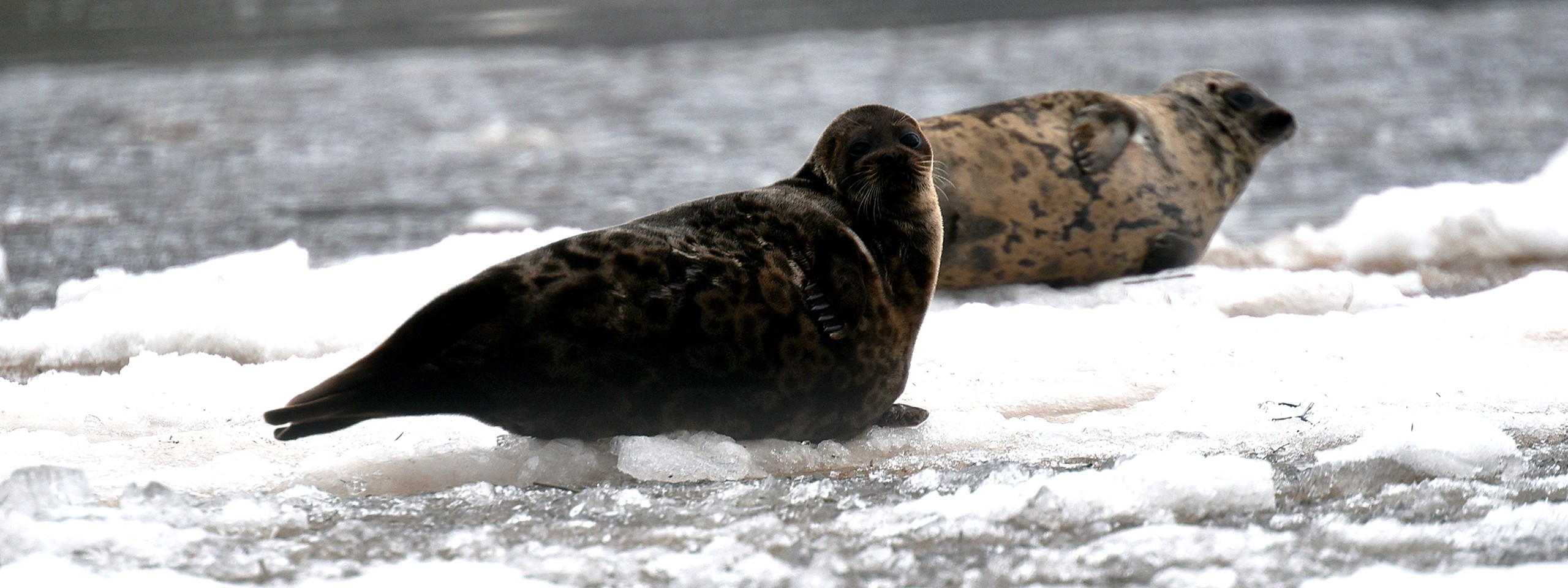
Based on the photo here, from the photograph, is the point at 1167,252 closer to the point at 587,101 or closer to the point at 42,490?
the point at 42,490

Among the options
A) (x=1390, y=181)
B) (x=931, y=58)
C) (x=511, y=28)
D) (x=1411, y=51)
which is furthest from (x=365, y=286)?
A: (x=511, y=28)

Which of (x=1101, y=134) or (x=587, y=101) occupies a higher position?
(x=1101, y=134)

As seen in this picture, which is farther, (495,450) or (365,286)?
(365,286)

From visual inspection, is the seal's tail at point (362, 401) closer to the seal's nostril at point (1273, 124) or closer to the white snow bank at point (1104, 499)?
the white snow bank at point (1104, 499)

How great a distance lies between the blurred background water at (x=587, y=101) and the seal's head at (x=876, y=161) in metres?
3.07

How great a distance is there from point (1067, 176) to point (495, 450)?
2.46 metres

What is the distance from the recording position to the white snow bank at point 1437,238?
5.34 metres

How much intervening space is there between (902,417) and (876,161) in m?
0.54

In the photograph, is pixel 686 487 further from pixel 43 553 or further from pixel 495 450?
pixel 43 553

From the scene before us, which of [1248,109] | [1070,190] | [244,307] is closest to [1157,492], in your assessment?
[1070,190]

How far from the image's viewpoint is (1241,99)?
5.46m

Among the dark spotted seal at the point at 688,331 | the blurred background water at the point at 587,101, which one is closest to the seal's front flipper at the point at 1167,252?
the blurred background water at the point at 587,101

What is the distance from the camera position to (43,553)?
2236 mm

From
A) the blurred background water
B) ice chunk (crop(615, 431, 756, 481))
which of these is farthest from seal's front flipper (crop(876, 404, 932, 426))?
the blurred background water
